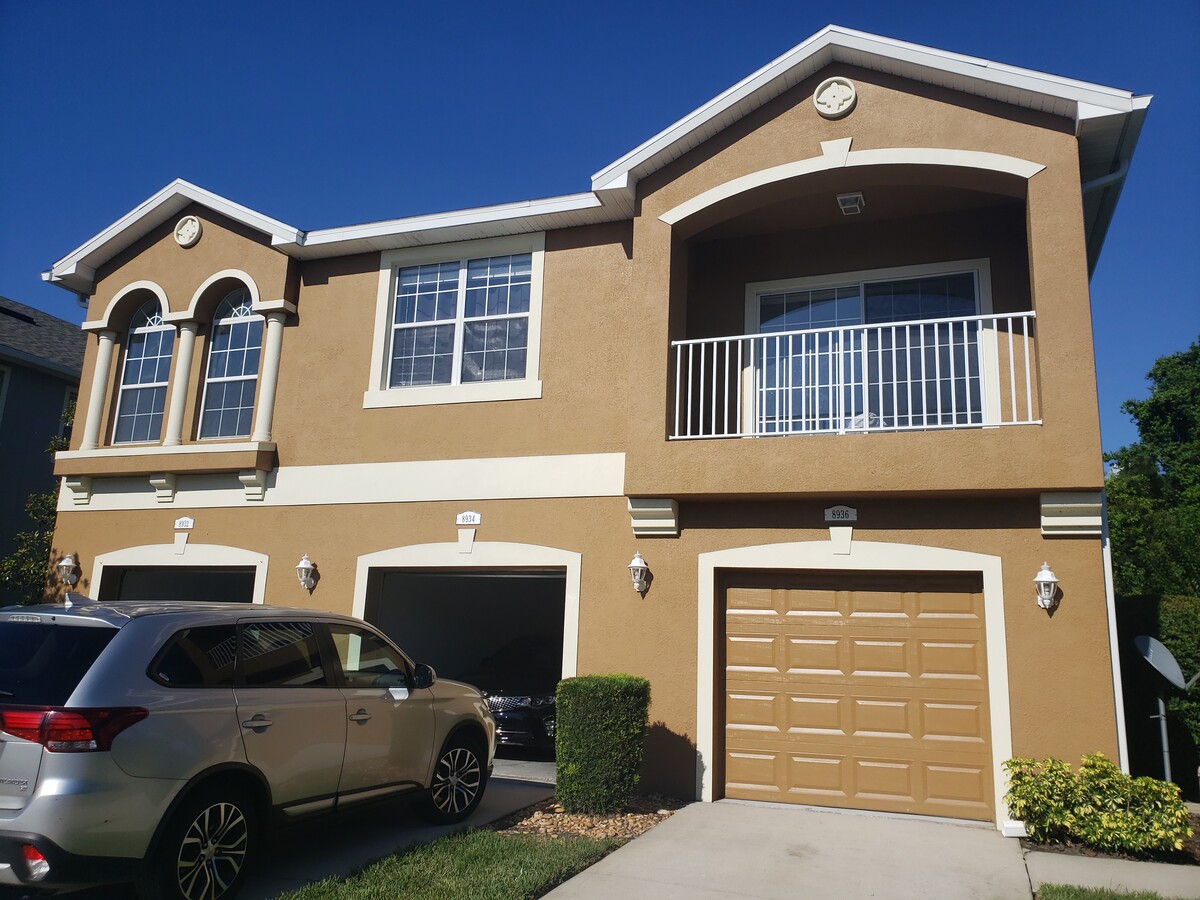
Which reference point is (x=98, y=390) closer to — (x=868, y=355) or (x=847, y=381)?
(x=847, y=381)

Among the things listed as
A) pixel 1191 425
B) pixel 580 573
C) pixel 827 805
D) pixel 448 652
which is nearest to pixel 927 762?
pixel 827 805

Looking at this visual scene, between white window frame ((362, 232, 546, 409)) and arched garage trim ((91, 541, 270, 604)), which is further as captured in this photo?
arched garage trim ((91, 541, 270, 604))

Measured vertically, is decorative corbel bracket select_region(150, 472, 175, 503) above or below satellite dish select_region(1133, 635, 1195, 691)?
above

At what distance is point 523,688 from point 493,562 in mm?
2837

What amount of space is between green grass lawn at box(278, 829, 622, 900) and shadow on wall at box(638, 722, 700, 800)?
1.91m

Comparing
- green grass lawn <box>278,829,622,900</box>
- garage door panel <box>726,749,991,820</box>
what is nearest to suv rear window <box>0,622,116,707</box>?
green grass lawn <box>278,829,622,900</box>

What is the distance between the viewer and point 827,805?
28.9ft

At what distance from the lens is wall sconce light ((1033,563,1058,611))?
8.08m

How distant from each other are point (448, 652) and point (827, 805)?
7.79m

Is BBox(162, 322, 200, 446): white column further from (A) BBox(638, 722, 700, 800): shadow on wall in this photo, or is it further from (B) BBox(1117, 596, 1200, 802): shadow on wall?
(B) BBox(1117, 596, 1200, 802): shadow on wall

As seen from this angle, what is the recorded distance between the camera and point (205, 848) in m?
5.40

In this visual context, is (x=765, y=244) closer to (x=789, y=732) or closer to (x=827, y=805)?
(x=789, y=732)

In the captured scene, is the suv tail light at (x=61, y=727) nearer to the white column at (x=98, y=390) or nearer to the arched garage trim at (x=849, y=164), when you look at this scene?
the arched garage trim at (x=849, y=164)

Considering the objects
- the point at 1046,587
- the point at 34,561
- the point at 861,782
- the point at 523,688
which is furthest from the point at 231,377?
the point at 1046,587
